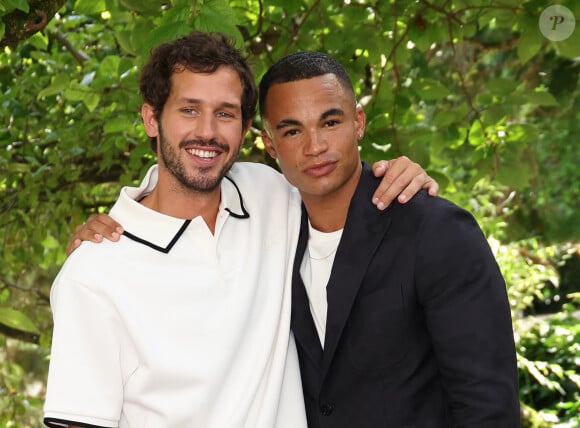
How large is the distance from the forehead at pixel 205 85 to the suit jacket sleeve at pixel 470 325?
0.66 m

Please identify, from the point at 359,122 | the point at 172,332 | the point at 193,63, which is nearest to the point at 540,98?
the point at 359,122

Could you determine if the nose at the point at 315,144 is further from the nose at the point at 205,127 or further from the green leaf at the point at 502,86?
the green leaf at the point at 502,86

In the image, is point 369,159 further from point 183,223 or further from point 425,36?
point 183,223

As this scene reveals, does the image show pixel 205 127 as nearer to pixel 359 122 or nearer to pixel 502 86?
pixel 359 122

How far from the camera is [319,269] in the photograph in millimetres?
2051

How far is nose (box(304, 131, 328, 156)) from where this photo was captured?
2.02 m

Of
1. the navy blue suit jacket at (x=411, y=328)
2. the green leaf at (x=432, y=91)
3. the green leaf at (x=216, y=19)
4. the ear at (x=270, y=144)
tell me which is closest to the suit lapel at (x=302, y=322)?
the navy blue suit jacket at (x=411, y=328)

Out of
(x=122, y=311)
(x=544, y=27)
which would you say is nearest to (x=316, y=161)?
(x=122, y=311)

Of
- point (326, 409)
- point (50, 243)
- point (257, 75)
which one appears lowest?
point (326, 409)

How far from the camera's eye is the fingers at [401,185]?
6.32ft

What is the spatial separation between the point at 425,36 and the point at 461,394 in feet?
5.82

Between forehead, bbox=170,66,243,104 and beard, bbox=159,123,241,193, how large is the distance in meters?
0.12

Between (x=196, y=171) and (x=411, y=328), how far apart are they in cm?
65

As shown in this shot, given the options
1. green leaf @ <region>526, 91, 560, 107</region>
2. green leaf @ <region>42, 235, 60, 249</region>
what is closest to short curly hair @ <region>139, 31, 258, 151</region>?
green leaf @ <region>526, 91, 560, 107</region>
